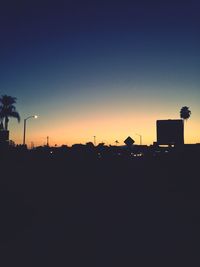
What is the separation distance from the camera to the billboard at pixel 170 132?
50219 mm

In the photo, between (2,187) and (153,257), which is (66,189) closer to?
(2,187)

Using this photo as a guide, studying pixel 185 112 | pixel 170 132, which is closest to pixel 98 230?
pixel 170 132

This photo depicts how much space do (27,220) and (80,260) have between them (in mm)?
3833

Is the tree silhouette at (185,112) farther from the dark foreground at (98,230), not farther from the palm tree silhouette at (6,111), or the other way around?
the dark foreground at (98,230)

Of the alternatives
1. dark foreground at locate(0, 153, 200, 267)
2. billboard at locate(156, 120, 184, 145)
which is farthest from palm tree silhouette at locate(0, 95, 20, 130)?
dark foreground at locate(0, 153, 200, 267)

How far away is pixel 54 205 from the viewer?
41.1 feet

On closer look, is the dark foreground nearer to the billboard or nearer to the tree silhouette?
the billboard

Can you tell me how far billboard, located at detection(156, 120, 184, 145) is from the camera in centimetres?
5022

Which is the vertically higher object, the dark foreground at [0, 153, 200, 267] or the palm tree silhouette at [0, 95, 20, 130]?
the palm tree silhouette at [0, 95, 20, 130]

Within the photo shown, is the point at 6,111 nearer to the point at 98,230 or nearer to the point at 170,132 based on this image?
the point at 170,132

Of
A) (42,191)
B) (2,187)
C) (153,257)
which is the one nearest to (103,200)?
(42,191)

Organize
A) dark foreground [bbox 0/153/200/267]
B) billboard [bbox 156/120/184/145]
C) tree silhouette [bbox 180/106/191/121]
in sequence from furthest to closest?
tree silhouette [bbox 180/106/191/121] < billboard [bbox 156/120/184/145] < dark foreground [bbox 0/153/200/267]

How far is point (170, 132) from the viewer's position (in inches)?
1980

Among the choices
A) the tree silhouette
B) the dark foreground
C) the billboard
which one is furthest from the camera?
the tree silhouette
